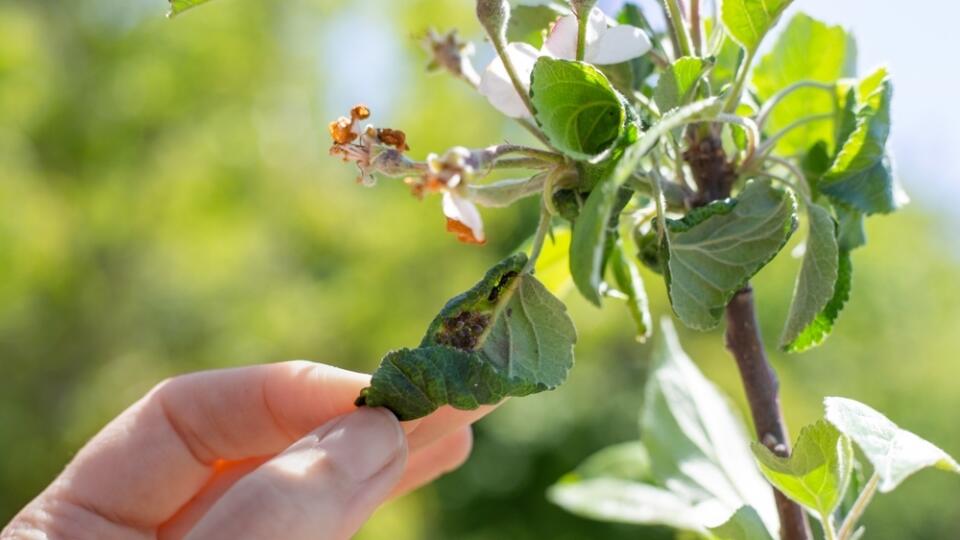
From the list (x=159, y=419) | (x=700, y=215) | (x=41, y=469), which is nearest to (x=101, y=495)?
(x=159, y=419)

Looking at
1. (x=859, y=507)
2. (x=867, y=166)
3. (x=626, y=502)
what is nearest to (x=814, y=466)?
(x=859, y=507)

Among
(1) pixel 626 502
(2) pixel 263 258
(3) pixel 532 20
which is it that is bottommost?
(2) pixel 263 258

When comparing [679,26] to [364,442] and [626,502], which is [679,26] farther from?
[626,502]

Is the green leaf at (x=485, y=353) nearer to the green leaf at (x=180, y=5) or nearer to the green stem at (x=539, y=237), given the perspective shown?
the green stem at (x=539, y=237)

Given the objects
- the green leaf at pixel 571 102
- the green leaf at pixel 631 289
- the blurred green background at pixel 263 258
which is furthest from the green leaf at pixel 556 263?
the blurred green background at pixel 263 258

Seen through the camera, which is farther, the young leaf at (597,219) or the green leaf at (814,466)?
the green leaf at (814,466)

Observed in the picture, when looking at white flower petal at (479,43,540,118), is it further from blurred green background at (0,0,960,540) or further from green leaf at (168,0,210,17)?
blurred green background at (0,0,960,540)

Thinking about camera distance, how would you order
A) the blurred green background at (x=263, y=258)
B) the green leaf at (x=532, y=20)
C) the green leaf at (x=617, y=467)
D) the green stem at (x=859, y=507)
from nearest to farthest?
the green stem at (x=859, y=507), the green leaf at (x=532, y=20), the green leaf at (x=617, y=467), the blurred green background at (x=263, y=258)
